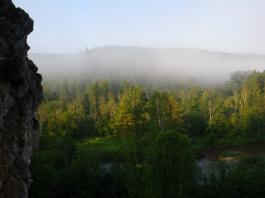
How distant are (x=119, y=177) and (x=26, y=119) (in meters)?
30.2

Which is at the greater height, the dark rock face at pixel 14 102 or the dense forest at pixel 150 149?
the dark rock face at pixel 14 102

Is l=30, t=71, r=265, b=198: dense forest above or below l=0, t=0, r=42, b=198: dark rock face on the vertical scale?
below

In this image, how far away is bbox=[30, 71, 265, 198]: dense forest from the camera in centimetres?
4184

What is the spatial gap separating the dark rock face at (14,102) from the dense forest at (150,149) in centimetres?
2468

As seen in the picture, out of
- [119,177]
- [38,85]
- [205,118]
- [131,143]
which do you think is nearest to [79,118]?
[205,118]

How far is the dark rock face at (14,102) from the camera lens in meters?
15.4

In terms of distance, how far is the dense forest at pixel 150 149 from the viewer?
41844mm

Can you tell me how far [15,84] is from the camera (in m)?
16.3

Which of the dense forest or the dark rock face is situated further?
the dense forest

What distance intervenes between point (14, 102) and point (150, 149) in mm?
36122

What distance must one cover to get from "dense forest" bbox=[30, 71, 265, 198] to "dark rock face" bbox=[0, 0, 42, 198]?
24.7 meters

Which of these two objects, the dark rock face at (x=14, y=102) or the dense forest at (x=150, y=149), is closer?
the dark rock face at (x=14, y=102)

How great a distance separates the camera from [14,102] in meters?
16.6

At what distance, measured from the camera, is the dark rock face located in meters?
15.4
